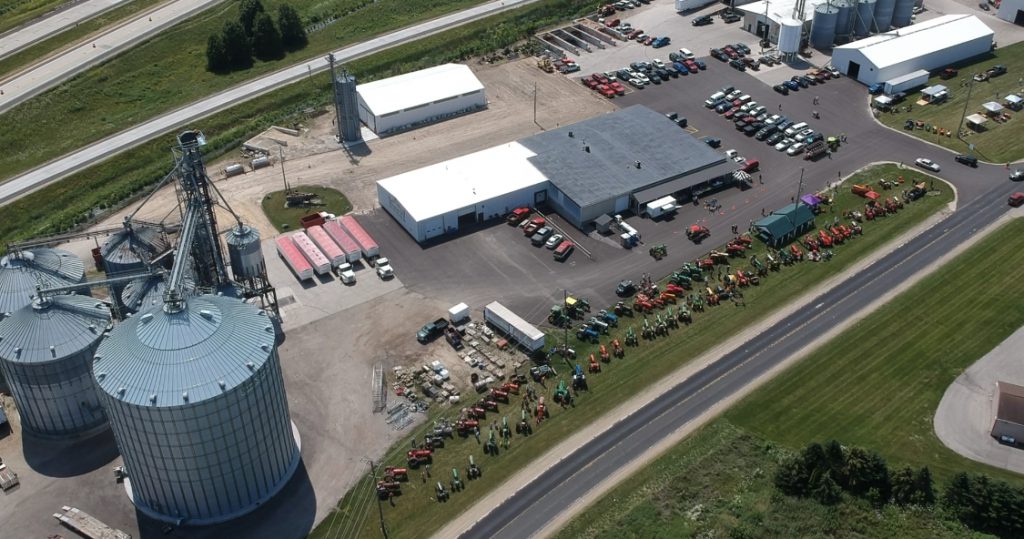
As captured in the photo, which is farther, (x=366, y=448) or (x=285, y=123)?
(x=285, y=123)

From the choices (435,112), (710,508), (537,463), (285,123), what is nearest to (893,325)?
(710,508)

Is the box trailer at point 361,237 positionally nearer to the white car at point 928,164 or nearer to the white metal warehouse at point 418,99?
the white metal warehouse at point 418,99

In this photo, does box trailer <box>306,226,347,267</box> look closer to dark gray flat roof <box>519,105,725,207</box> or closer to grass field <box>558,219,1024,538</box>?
dark gray flat roof <box>519,105,725,207</box>

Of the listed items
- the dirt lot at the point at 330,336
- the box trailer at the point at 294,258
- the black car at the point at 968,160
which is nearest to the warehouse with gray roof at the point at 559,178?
the dirt lot at the point at 330,336

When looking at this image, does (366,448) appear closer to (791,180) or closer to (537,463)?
(537,463)

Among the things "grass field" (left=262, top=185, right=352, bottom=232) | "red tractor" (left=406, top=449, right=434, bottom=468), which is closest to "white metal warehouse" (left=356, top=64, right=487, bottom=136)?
"grass field" (left=262, top=185, right=352, bottom=232)

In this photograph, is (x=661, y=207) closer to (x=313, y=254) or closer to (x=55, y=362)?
(x=313, y=254)
